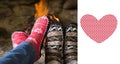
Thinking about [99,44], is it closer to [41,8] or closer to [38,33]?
[38,33]

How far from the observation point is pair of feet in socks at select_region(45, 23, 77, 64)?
4.45 ft

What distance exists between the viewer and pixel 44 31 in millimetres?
1385

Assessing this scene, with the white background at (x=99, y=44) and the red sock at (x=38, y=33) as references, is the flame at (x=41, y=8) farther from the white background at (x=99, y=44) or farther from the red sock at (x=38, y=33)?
the white background at (x=99, y=44)

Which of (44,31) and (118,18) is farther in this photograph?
(44,31)

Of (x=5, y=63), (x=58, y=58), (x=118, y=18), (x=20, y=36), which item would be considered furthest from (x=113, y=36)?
(x=20, y=36)

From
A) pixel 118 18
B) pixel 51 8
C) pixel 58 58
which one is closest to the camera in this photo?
pixel 118 18

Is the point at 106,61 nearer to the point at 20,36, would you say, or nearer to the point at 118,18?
the point at 118,18

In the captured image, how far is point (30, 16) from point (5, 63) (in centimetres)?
70

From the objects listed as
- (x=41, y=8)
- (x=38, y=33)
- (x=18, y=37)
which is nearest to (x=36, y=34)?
(x=38, y=33)

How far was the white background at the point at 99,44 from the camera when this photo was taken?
2.72 ft

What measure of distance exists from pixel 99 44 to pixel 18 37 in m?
0.66

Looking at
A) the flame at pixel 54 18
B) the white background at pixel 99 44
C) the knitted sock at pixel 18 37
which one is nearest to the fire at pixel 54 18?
the flame at pixel 54 18

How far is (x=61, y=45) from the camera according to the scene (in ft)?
4.59

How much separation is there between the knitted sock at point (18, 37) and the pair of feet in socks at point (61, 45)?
5.3 inches
